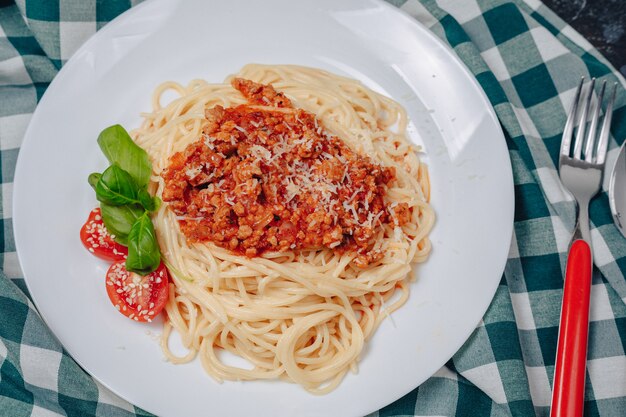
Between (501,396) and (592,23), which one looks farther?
(592,23)

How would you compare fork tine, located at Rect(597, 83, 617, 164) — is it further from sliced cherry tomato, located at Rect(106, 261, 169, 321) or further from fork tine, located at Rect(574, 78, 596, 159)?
sliced cherry tomato, located at Rect(106, 261, 169, 321)

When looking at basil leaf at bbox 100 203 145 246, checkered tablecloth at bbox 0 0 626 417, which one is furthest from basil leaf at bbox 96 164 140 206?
checkered tablecloth at bbox 0 0 626 417

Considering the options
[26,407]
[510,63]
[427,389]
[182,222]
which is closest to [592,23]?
[510,63]

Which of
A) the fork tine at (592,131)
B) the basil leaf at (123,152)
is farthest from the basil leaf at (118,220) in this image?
the fork tine at (592,131)

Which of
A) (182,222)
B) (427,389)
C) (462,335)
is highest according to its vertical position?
(182,222)

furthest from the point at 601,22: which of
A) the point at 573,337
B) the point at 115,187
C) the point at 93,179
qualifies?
the point at 93,179

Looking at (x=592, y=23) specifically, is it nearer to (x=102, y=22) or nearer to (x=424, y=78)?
(x=424, y=78)
